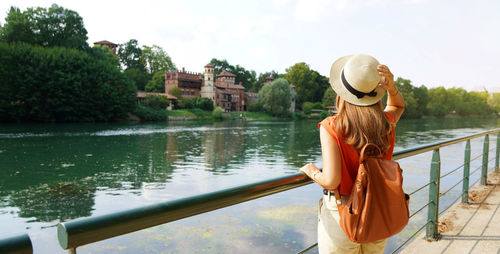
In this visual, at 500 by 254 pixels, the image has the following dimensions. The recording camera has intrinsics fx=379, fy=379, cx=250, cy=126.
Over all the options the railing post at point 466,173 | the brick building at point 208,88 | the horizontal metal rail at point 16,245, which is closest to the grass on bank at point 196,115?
the brick building at point 208,88

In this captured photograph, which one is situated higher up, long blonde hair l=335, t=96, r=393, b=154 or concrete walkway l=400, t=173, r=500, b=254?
long blonde hair l=335, t=96, r=393, b=154

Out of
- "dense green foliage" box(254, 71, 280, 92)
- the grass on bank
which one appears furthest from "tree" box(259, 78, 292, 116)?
"dense green foliage" box(254, 71, 280, 92)

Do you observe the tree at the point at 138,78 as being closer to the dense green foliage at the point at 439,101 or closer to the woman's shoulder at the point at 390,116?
the dense green foliage at the point at 439,101

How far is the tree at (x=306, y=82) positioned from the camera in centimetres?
8788

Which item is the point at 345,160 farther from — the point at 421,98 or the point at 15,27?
the point at 421,98

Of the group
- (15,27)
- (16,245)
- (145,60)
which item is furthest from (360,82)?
(145,60)

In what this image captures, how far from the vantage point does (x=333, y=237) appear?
1.65 m

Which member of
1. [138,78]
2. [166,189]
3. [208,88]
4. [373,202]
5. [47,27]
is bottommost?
[166,189]

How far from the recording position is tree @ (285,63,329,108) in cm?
8788

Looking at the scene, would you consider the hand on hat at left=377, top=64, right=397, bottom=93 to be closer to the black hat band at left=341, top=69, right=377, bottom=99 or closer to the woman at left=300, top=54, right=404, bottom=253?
the woman at left=300, top=54, right=404, bottom=253

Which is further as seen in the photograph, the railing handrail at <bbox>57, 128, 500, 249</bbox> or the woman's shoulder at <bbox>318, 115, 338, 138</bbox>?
the woman's shoulder at <bbox>318, 115, 338, 138</bbox>

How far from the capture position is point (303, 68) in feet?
296

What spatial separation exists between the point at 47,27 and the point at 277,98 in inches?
1442

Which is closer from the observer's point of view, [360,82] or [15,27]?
[360,82]
